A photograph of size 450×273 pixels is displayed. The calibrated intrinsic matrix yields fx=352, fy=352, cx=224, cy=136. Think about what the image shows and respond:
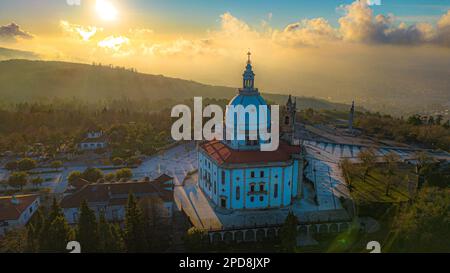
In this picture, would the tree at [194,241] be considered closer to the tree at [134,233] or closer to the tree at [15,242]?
the tree at [134,233]

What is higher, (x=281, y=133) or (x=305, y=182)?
(x=281, y=133)

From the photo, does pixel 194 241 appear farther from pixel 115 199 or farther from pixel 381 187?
pixel 381 187

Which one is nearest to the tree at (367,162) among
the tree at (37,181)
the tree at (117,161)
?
the tree at (117,161)

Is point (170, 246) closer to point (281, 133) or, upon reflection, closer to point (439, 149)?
point (281, 133)
